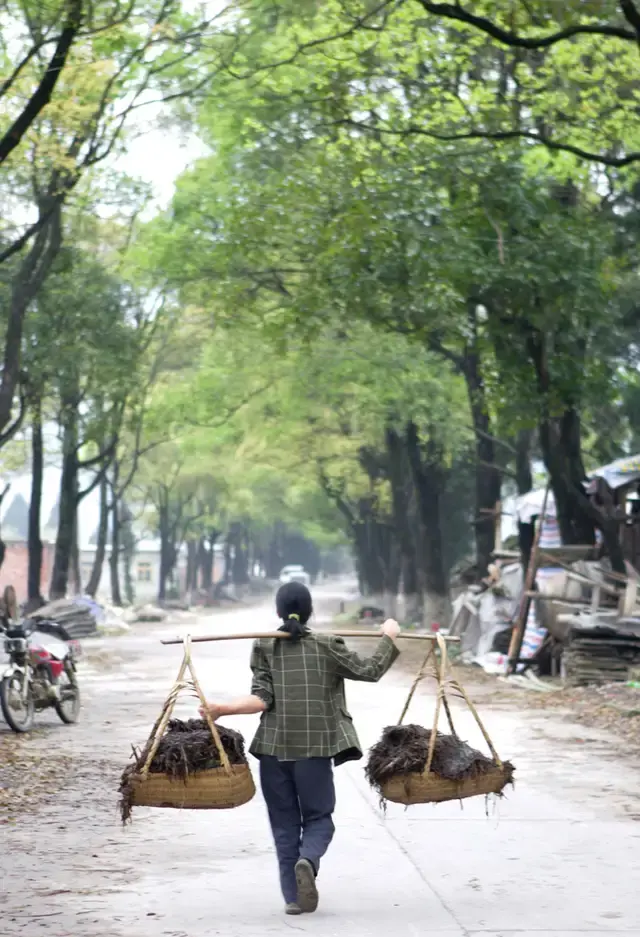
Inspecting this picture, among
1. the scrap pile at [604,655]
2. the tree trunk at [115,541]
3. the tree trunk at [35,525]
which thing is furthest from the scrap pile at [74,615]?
the scrap pile at [604,655]

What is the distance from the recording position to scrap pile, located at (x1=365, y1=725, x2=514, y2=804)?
6.93m

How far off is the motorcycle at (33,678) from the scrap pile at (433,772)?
27.7ft

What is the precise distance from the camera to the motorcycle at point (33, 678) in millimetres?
15047

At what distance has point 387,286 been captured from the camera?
879 inches

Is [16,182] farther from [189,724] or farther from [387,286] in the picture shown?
[189,724]

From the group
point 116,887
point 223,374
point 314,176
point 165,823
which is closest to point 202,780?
point 116,887

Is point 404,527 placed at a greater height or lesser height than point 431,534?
greater

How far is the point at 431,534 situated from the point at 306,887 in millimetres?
30063

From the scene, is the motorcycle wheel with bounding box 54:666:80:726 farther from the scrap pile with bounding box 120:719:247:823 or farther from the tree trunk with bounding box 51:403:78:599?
the tree trunk with bounding box 51:403:78:599

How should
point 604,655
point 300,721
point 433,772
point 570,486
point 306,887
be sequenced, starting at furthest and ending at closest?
point 570,486, point 604,655, point 433,772, point 300,721, point 306,887

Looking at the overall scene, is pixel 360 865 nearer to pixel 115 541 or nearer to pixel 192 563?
pixel 115 541

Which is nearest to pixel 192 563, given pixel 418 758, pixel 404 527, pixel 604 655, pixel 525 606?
pixel 404 527

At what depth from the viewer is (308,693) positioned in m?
6.87

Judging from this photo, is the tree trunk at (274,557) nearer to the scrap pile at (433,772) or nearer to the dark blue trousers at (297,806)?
the scrap pile at (433,772)
